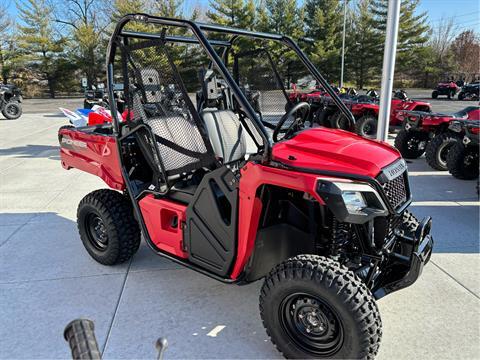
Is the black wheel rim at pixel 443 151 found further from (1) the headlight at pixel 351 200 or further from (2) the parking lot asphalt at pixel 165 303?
(1) the headlight at pixel 351 200

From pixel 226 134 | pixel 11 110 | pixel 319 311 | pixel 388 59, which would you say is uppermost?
pixel 388 59

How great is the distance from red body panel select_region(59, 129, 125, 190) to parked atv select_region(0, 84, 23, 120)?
12.1 m

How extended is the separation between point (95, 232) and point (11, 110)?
12.8 m

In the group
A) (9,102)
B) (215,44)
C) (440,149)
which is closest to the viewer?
(215,44)

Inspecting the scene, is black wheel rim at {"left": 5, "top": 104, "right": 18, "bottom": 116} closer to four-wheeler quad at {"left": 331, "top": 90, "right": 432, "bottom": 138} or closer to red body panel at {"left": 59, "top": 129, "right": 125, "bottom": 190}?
four-wheeler quad at {"left": 331, "top": 90, "right": 432, "bottom": 138}

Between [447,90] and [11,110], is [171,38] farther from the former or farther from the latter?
[447,90]

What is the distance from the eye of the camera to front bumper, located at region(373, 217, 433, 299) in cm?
217

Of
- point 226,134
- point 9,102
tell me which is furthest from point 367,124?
point 9,102

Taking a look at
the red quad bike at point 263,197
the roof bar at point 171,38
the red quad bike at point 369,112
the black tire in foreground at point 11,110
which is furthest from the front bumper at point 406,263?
the black tire in foreground at point 11,110

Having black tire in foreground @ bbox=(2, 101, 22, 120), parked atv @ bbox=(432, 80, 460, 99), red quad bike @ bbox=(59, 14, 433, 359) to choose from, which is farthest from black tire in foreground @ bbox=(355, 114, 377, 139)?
parked atv @ bbox=(432, 80, 460, 99)

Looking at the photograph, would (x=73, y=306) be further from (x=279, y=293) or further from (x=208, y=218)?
(x=279, y=293)

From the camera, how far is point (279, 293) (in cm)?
204

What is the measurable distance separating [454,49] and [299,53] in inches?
1773

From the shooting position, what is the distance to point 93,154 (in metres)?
3.27
